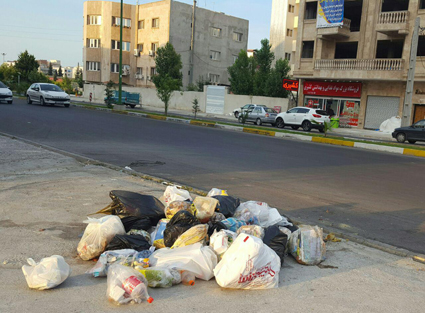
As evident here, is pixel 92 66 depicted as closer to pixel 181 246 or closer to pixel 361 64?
pixel 361 64

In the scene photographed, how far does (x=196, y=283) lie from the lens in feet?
12.6

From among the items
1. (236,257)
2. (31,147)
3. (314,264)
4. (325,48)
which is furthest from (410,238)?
(325,48)

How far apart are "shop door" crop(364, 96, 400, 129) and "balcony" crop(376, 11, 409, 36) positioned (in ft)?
15.8

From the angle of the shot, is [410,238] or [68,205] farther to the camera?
[68,205]

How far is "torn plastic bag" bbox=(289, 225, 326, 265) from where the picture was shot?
4410 millimetres

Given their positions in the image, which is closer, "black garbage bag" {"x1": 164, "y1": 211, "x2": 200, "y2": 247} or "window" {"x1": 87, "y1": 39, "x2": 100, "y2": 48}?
"black garbage bag" {"x1": 164, "y1": 211, "x2": 200, "y2": 247}

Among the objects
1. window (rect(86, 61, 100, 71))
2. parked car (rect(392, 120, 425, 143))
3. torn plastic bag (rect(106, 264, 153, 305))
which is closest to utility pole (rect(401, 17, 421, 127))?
parked car (rect(392, 120, 425, 143))

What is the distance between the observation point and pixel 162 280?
3.67 meters

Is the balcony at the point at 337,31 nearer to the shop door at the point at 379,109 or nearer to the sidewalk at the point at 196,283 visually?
the shop door at the point at 379,109

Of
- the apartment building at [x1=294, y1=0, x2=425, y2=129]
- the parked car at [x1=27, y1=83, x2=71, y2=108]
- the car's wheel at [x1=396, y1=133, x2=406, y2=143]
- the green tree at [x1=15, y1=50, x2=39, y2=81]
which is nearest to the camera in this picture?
the car's wheel at [x1=396, y1=133, x2=406, y2=143]

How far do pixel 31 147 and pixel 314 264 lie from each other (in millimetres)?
9441

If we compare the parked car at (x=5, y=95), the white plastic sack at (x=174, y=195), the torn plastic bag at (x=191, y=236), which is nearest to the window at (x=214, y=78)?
the parked car at (x=5, y=95)

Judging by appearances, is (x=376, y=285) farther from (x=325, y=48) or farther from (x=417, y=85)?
(x=325, y=48)

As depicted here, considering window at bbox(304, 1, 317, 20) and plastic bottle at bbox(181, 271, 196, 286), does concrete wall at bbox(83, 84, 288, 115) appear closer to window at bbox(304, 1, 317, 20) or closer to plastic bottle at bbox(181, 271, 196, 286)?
window at bbox(304, 1, 317, 20)
